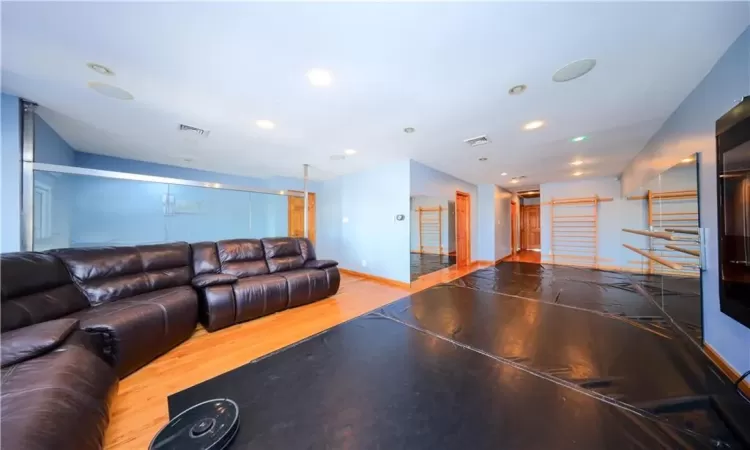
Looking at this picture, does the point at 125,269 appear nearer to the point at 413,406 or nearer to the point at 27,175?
the point at 27,175

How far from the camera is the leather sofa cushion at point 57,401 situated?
927mm

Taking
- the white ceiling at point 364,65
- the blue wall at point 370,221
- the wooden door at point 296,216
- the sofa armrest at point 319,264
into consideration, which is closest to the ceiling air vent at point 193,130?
the white ceiling at point 364,65

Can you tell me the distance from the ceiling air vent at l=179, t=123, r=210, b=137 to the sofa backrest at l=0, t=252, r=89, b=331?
1.93m

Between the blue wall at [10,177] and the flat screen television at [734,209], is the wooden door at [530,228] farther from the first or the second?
the blue wall at [10,177]

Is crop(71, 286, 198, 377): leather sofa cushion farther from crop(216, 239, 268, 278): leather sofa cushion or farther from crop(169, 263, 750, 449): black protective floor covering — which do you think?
crop(216, 239, 268, 278): leather sofa cushion

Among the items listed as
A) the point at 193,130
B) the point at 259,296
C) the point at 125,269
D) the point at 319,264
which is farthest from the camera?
the point at 319,264

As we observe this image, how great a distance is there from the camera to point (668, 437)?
1196mm

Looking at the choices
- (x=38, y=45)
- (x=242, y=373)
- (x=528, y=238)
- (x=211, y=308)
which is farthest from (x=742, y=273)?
(x=528, y=238)

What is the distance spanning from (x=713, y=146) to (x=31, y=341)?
4.86 metres

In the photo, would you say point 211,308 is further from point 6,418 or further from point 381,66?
point 381,66

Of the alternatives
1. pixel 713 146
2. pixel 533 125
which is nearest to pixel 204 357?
pixel 533 125

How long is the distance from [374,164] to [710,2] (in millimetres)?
4015

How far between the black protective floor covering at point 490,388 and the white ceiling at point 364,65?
2.34m

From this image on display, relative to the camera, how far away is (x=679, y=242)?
2473mm
